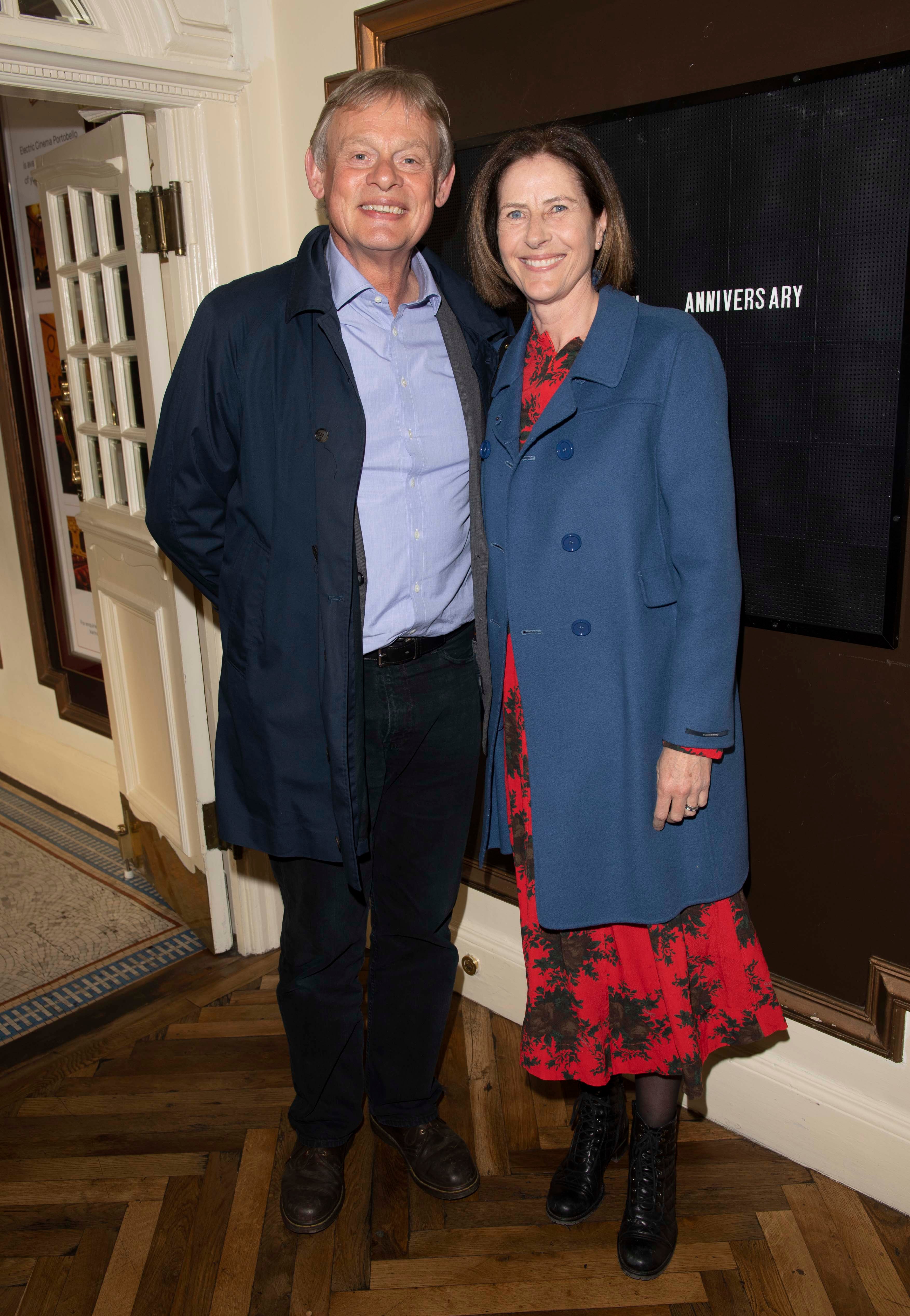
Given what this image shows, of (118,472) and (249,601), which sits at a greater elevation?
(118,472)

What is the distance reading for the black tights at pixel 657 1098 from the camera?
184cm

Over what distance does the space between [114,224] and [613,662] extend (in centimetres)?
189

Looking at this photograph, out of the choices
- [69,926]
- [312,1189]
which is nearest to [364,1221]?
[312,1189]

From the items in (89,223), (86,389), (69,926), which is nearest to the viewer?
(89,223)

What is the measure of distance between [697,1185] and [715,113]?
197cm

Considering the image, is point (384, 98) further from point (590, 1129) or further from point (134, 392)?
point (590, 1129)

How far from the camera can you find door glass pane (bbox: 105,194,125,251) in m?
2.61

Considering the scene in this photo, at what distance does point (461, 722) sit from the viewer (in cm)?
190

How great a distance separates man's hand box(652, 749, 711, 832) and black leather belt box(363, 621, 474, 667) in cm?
46

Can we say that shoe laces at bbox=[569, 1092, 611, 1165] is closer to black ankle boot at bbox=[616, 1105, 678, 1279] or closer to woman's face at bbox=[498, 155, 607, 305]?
black ankle boot at bbox=[616, 1105, 678, 1279]

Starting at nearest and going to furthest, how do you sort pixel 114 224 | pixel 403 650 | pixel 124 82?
pixel 403 650, pixel 124 82, pixel 114 224

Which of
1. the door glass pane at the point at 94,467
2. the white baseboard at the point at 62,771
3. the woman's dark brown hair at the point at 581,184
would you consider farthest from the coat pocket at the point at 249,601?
the white baseboard at the point at 62,771

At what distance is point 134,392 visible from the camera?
271 centimetres

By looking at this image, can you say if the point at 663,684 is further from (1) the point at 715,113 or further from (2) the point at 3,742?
(2) the point at 3,742
